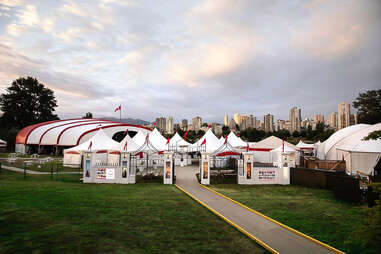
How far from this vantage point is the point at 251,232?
6.15m

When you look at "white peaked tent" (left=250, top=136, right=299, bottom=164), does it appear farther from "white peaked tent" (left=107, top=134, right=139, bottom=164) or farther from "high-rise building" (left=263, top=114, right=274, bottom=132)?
"high-rise building" (left=263, top=114, right=274, bottom=132)

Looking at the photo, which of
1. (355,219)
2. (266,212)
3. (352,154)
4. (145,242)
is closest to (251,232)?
(266,212)

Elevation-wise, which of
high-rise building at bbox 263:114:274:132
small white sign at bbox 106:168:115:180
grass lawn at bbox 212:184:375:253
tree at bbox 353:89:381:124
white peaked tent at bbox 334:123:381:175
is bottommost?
grass lawn at bbox 212:184:375:253

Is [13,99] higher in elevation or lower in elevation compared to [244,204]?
higher

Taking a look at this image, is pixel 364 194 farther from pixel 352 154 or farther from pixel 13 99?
pixel 13 99

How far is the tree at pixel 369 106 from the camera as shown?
38469 millimetres

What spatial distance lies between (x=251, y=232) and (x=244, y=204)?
3.26 m

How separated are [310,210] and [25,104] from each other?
72.0m

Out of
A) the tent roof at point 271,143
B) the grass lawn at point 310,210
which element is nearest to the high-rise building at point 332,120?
the tent roof at point 271,143

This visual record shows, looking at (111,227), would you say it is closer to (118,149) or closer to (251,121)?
(118,149)

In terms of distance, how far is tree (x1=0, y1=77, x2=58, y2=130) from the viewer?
5541 cm

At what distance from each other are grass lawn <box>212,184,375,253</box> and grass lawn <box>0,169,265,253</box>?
7.41 feet

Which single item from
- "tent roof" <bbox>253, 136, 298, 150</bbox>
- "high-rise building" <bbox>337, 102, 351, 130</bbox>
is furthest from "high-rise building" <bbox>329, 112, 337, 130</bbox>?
"tent roof" <bbox>253, 136, 298, 150</bbox>

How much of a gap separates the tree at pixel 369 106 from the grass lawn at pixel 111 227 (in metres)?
45.2
